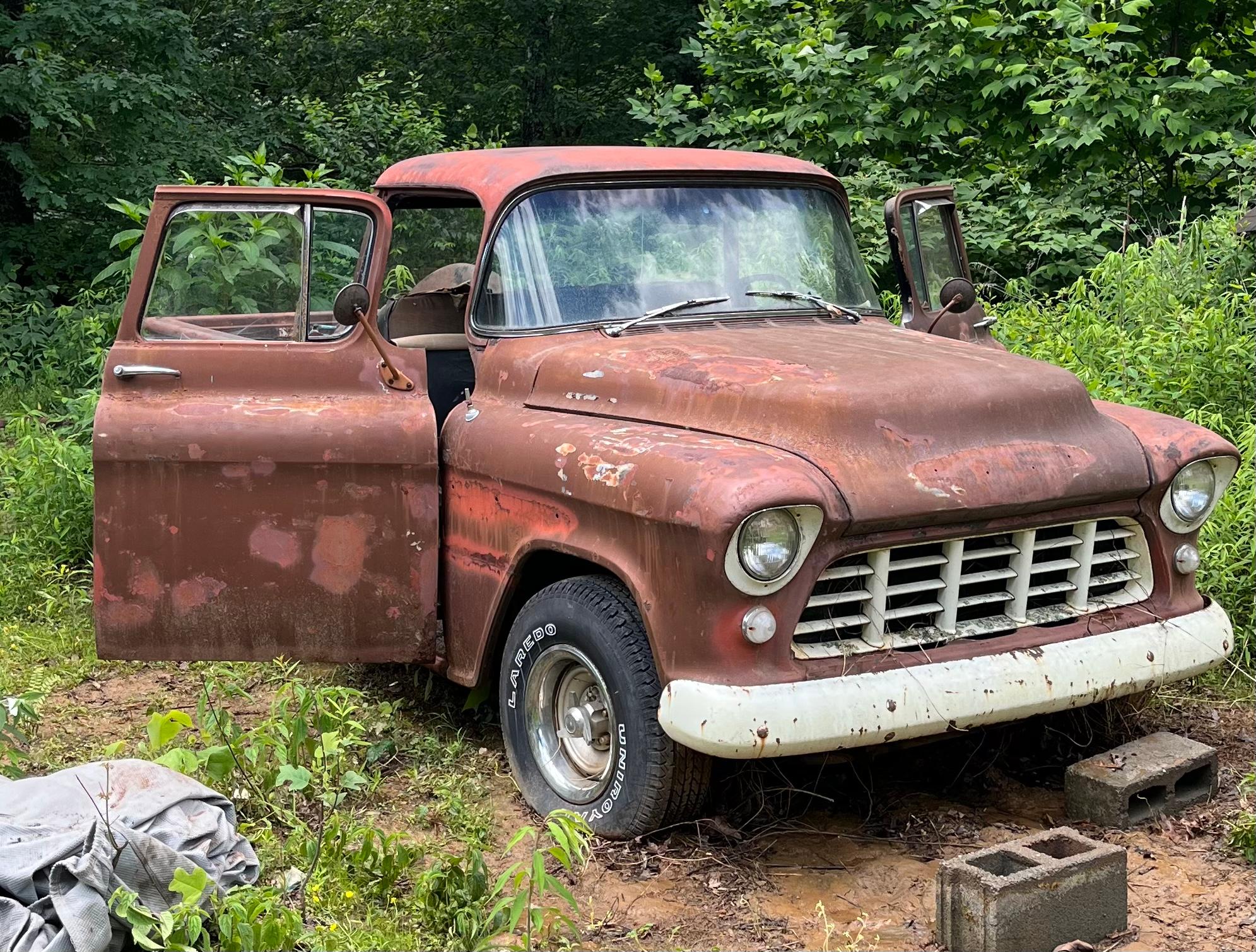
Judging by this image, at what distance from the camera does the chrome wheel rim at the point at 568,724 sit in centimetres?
390

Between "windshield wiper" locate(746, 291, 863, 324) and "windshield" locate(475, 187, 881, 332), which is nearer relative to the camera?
"windshield" locate(475, 187, 881, 332)

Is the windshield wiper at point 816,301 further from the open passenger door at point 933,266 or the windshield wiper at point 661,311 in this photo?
the open passenger door at point 933,266

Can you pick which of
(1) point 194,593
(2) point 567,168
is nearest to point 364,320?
(2) point 567,168

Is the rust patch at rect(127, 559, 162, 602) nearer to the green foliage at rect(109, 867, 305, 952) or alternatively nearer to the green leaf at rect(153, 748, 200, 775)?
the green leaf at rect(153, 748, 200, 775)

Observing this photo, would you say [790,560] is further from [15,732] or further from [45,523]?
[45,523]

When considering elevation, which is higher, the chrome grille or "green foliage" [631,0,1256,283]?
"green foliage" [631,0,1256,283]

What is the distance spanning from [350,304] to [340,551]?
0.77 meters

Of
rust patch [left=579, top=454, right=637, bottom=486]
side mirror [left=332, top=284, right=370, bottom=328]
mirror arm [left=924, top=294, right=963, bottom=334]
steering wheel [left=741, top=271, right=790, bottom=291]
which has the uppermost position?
steering wheel [left=741, top=271, right=790, bottom=291]

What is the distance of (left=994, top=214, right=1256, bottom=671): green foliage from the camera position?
5.34 metres

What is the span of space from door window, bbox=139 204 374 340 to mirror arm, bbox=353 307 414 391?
0.56 feet

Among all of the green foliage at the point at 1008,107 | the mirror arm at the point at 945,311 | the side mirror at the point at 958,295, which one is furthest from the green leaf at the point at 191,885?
the green foliage at the point at 1008,107

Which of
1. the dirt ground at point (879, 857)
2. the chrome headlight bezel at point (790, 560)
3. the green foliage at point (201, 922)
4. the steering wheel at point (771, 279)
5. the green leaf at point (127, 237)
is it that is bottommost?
the dirt ground at point (879, 857)

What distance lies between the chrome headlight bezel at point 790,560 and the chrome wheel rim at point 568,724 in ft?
2.11

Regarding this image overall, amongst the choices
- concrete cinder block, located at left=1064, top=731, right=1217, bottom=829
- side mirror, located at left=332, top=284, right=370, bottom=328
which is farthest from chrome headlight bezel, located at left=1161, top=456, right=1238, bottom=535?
side mirror, located at left=332, top=284, right=370, bottom=328
